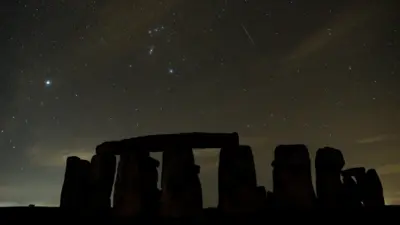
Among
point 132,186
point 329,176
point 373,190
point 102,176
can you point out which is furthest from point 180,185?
point 373,190

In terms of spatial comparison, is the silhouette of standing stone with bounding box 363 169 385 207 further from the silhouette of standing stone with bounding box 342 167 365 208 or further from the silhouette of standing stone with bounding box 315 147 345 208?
the silhouette of standing stone with bounding box 315 147 345 208

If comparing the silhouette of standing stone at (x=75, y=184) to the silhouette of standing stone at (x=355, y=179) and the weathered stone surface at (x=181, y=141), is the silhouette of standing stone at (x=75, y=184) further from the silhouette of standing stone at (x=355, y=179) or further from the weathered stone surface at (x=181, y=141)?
the silhouette of standing stone at (x=355, y=179)

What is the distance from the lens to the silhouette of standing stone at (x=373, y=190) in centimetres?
1593

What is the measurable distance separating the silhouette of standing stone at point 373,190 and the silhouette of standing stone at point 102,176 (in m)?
8.40

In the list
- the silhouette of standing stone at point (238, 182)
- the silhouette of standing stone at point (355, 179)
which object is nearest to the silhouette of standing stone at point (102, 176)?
the silhouette of standing stone at point (238, 182)

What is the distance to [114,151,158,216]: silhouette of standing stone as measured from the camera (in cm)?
1048

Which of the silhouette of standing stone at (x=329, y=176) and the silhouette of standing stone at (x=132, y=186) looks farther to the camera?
the silhouette of standing stone at (x=329, y=176)

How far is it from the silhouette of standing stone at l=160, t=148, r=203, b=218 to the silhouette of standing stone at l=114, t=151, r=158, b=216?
2.04ft

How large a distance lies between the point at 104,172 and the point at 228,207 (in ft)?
12.9

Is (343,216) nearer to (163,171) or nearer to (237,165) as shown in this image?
(237,165)

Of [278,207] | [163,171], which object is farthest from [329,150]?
[163,171]

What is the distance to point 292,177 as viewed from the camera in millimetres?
10305

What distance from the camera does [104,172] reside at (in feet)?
40.9

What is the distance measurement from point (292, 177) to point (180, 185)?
238 cm
